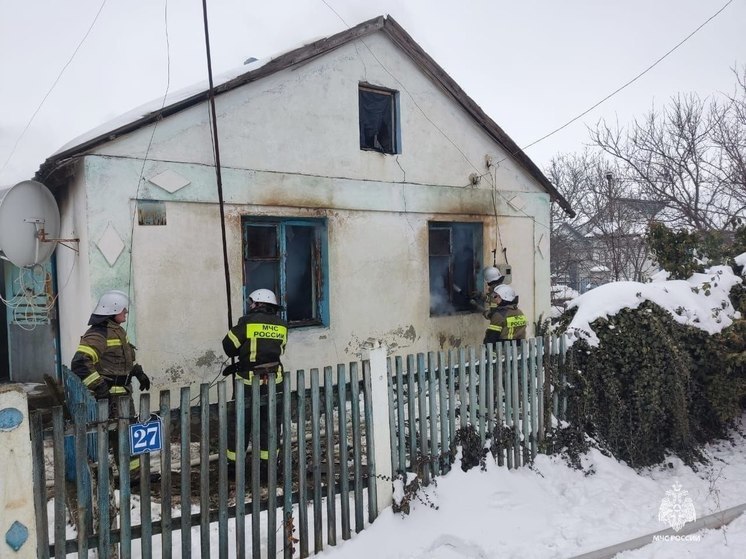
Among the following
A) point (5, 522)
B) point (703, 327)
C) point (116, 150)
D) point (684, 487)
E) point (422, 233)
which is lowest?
point (684, 487)

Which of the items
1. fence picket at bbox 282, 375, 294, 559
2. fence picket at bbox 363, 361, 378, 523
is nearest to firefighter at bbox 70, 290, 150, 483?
fence picket at bbox 282, 375, 294, 559

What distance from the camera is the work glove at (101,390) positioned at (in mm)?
4741

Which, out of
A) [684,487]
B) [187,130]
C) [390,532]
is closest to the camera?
[390,532]

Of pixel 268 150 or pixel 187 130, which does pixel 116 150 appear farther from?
pixel 268 150

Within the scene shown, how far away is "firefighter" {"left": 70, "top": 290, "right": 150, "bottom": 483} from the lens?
4.84m

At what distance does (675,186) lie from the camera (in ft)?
53.9

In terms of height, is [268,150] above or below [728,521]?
above

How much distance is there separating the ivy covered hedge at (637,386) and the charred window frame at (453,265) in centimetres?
369

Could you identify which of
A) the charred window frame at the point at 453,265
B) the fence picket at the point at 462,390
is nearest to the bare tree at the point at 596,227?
the charred window frame at the point at 453,265

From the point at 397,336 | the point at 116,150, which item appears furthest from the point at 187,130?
the point at 397,336

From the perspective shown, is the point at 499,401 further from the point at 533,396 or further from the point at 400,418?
the point at 400,418

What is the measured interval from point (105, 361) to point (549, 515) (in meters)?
4.37

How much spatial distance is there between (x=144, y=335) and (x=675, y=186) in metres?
16.2

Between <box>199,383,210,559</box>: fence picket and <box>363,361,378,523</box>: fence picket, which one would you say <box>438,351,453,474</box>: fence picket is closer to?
<box>363,361,378,523</box>: fence picket
